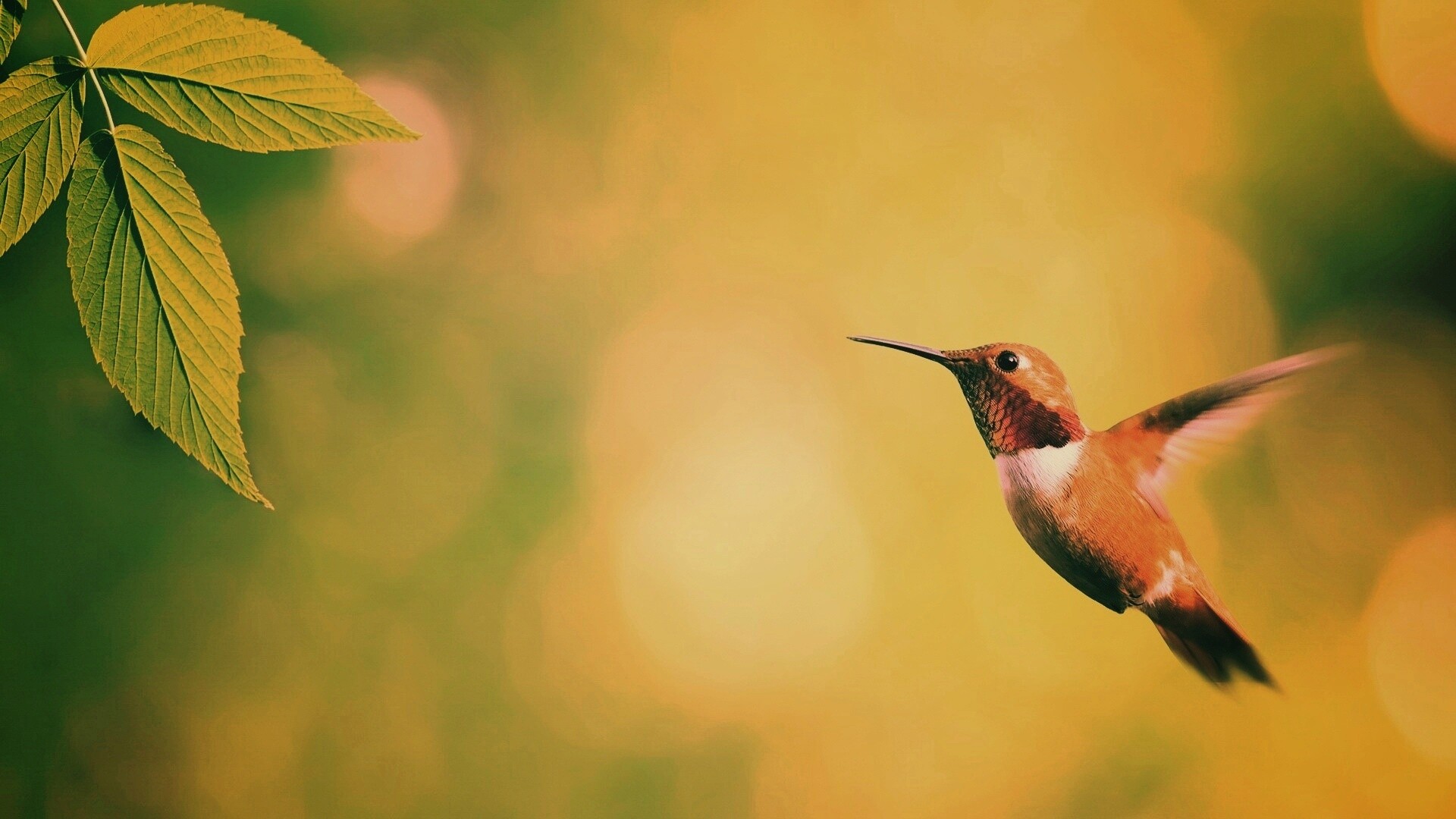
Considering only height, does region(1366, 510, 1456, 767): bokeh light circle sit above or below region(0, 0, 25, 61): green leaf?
below

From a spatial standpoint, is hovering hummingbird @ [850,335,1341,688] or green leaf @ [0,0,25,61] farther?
hovering hummingbird @ [850,335,1341,688]

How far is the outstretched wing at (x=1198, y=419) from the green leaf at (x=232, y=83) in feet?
1.92

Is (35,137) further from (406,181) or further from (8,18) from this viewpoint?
(406,181)

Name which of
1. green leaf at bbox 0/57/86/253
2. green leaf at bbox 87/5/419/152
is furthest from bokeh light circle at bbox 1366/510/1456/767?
green leaf at bbox 0/57/86/253

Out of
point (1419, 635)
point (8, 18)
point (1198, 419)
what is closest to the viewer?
point (8, 18)

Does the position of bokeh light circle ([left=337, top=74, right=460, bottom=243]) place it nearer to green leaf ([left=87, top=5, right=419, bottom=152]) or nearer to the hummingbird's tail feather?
green leaf ([left=87, top=5, right=419, bottom=152])

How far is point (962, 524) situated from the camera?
31.9 inches

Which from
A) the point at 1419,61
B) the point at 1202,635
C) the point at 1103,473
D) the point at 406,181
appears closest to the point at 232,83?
the point at 406,181

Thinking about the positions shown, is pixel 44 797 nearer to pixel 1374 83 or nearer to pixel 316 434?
pixel 316 434

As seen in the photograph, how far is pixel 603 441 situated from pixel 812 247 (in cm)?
34

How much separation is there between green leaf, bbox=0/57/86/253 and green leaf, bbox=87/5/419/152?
2 cm

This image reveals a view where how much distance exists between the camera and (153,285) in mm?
316

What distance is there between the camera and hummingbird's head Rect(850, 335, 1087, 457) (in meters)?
0.59

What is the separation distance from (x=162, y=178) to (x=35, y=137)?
0.05m
